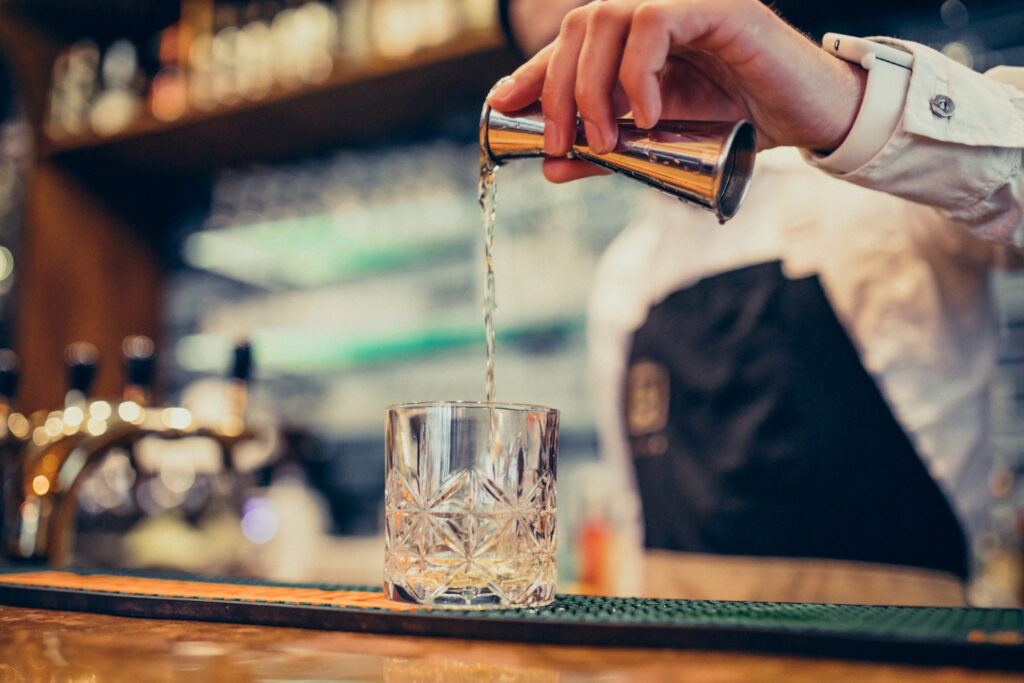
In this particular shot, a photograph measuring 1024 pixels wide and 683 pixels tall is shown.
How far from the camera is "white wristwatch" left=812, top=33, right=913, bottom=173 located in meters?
0.84

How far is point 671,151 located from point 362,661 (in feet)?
1.51

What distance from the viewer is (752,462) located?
1.44 m

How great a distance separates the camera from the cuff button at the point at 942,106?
843mm

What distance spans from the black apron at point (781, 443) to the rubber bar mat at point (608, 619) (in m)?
0.77

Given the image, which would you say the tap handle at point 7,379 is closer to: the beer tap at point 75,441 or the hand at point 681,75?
the beer tap at point 75,441

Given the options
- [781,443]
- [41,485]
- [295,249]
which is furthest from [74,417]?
[295,249]

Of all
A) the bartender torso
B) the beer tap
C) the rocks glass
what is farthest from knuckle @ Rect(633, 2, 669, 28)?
the beer tap

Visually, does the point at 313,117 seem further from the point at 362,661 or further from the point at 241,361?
the point at 362,661

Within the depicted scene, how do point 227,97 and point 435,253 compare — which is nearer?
point 227,97

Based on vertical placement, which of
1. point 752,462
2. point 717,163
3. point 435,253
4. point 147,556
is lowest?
point 147,556

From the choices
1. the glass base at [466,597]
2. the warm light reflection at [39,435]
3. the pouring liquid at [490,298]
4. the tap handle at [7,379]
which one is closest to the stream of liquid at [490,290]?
the pouring liquid at [490,298]

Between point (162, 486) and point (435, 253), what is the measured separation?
1039mm

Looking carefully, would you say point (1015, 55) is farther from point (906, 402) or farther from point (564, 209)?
point (564, 209)

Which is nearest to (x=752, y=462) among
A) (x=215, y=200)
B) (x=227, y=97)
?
(x=227, y=97)
